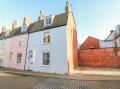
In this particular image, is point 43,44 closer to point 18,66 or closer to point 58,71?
point 58,71

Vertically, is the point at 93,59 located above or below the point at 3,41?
below

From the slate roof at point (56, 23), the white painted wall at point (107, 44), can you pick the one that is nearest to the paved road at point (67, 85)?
the slate roof at point (56, 23)

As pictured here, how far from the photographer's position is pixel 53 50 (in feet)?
48.6

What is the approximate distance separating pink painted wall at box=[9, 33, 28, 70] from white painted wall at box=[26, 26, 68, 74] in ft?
5.20

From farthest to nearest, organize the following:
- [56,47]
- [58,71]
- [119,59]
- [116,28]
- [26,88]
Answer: [116,28], [119,59], [56,47], [58,71], [26,88]

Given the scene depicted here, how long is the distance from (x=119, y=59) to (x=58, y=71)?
35.2 feet

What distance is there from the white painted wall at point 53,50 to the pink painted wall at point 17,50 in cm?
158

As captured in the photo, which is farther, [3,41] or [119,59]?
[3,41]

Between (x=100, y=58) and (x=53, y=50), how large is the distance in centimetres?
899

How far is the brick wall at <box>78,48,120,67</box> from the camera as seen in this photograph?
17.7 meters

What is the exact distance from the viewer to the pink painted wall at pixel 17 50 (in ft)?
59.5

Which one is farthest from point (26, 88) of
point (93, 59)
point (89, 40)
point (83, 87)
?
point (89, 40)

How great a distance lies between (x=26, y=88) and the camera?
7.67m

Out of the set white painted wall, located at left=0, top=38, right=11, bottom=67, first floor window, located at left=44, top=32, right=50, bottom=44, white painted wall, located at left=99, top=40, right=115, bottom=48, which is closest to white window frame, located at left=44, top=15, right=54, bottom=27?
first floor window, located at left=44, top=32, right=50, bottom=44
